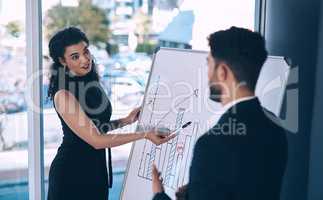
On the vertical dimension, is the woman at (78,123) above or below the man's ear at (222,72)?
below

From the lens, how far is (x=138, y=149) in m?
2.48

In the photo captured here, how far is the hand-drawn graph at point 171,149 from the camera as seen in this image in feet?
7.48

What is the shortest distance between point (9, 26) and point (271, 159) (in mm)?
2124

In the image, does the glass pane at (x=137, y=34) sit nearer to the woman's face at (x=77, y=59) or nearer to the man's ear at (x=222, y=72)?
the woman's face at (x=77, y=59)

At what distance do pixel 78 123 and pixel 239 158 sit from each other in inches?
42.4

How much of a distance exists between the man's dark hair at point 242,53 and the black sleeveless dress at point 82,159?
1.03 metres

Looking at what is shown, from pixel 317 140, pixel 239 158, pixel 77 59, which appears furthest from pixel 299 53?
pixel 239 158

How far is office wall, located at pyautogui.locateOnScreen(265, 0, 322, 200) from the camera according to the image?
2.77 meters

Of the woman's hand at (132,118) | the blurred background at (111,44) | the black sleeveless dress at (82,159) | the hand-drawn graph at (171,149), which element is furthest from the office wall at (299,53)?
the black sleeveless dress at (82,159)

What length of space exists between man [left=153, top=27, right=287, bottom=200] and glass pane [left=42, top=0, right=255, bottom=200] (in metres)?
1.66

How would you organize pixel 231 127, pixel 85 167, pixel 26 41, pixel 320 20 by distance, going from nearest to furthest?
1. pixel 231 127
2. pixel 85 167
3. pixel 320 20
4. pixel 26 41

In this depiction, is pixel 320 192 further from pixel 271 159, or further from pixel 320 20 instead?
pixel 271 159

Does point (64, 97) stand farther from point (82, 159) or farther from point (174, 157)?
point (174, 157)

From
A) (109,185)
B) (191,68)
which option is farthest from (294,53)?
(109,185)
